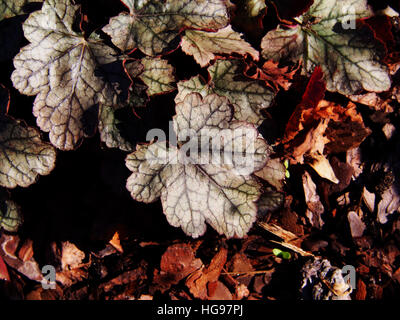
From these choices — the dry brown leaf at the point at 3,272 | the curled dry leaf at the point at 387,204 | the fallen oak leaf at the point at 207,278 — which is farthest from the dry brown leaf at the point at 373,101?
the dry brown leaf at the point at 3,272

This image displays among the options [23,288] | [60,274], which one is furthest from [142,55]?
[23,288]

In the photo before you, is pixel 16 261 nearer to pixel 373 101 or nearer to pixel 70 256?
pixel 70 256

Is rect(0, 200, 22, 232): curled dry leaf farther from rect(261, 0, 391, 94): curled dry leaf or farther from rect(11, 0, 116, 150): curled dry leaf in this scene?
rect(261, 0, 391, 94): curled dry leaf

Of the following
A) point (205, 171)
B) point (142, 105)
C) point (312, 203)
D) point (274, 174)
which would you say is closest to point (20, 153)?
point (142, 105)

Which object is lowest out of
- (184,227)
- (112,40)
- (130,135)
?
(184,227)

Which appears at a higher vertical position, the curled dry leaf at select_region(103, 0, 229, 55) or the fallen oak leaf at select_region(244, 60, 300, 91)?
the curled dry leaf at select_region(103, 0, 229, 55)

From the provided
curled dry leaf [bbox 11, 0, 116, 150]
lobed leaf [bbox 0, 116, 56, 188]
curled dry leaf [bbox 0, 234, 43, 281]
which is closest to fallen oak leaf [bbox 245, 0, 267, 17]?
curled dry leaf [bbox 11, 0, 116, 150]

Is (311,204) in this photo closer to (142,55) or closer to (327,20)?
(327,20)
